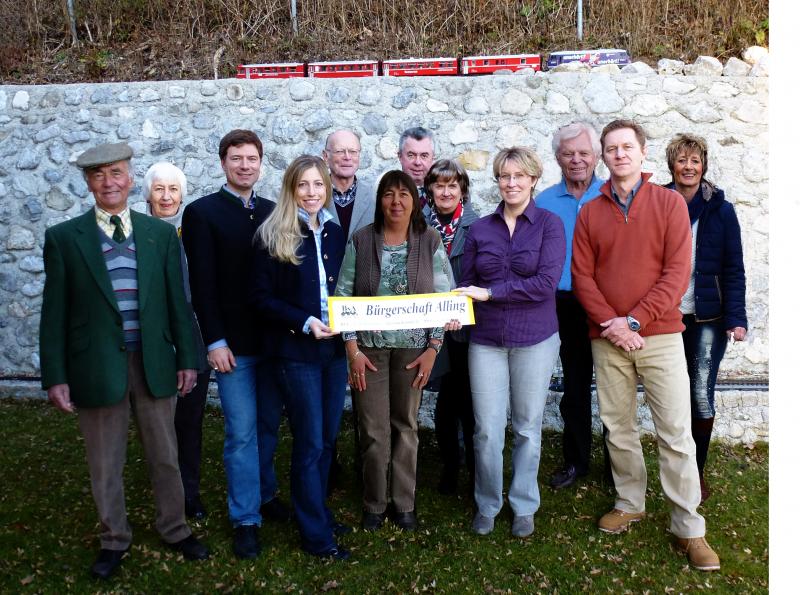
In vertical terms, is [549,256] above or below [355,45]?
below

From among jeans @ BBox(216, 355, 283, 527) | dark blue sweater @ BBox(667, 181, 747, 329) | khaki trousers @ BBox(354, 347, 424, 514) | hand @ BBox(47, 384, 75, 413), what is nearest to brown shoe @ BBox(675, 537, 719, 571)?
dark blue sweater @ BBox(667, 181, 747, 329)

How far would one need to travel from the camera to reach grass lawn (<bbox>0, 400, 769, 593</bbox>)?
131 inches

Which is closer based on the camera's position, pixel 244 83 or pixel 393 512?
pixel 393 512

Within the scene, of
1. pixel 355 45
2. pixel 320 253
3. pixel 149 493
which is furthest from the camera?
pixel 355 45

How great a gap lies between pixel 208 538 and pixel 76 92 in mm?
4505

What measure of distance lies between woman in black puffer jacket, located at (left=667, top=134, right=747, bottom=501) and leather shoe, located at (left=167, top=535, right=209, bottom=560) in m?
2.80

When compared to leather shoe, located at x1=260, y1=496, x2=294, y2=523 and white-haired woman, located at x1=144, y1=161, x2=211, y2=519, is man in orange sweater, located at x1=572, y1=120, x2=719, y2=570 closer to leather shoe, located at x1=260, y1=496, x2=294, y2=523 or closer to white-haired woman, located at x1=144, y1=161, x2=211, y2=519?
leather shoe, located at x1=260, y1=496, x2=294, y2=523

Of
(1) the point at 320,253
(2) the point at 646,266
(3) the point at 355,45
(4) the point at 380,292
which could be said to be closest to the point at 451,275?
(4) the point at 380,292

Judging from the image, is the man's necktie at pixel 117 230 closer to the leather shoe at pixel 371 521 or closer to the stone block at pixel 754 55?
the leather shoe at pixel 371 521

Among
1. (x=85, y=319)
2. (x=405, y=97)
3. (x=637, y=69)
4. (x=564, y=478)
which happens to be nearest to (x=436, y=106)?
(x=405, y=97)

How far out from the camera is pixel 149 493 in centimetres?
447

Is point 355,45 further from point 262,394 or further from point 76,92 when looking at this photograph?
point 262,394

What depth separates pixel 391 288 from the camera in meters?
3.56

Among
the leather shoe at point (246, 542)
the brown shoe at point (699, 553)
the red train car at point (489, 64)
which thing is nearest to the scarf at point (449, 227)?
the leather shoe at point (246, 542)
